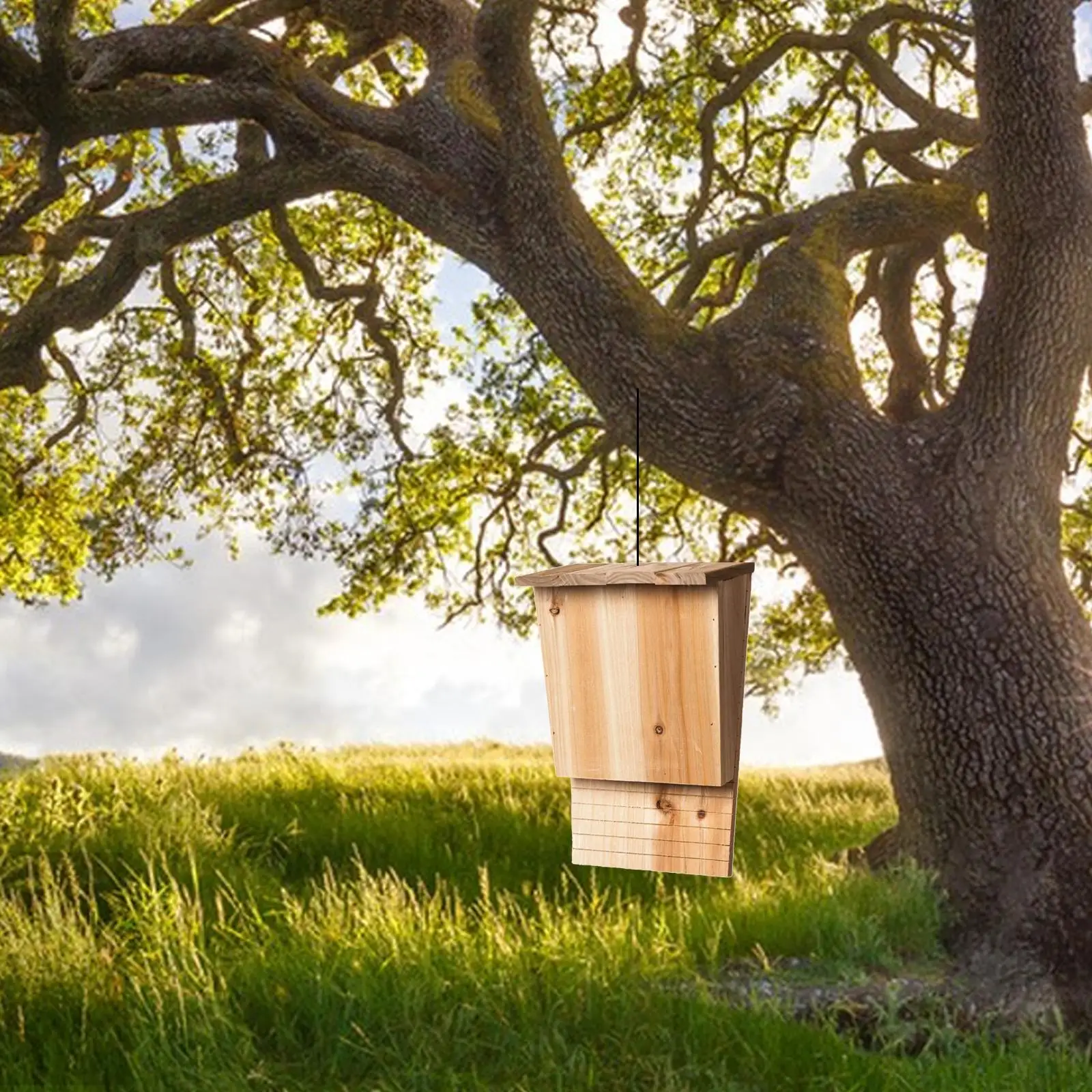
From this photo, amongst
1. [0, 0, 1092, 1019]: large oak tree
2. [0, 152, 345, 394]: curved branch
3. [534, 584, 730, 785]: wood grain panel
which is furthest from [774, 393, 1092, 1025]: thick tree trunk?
[534, 584, 730, 785]: wood grain panel

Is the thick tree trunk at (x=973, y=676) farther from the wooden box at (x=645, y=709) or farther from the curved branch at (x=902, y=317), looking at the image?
the wooden box at (x=645, y=709)

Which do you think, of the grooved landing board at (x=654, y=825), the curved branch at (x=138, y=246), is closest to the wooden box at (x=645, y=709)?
the grooved landing board at (x=654, y=825)

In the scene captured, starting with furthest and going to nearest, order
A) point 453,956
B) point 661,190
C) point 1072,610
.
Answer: point 661,190 → point 1072,610 → point 453,956

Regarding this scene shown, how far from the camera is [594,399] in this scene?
8.78 meters

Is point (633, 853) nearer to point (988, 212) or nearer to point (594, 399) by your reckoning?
point (594, 399)

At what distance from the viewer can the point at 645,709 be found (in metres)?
3.32

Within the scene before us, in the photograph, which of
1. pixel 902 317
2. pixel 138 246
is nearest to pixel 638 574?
pixel 138 246

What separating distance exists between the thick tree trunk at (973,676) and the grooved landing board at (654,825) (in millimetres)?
5126

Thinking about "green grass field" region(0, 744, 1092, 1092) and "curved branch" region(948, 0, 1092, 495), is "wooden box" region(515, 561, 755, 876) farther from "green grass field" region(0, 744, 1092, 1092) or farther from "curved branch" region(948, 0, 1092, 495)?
"curved branch" region(948, 0, 1092, 495)

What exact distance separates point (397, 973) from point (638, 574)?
2.97 meters

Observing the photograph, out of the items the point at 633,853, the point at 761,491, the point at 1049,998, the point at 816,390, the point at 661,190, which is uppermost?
the point at 661,190

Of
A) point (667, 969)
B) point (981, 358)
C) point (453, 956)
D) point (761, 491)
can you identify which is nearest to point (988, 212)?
point (981, 358)

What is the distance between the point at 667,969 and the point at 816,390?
4.05 meters

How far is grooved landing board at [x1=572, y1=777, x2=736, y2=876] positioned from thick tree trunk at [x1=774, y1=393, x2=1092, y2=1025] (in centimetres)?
513
